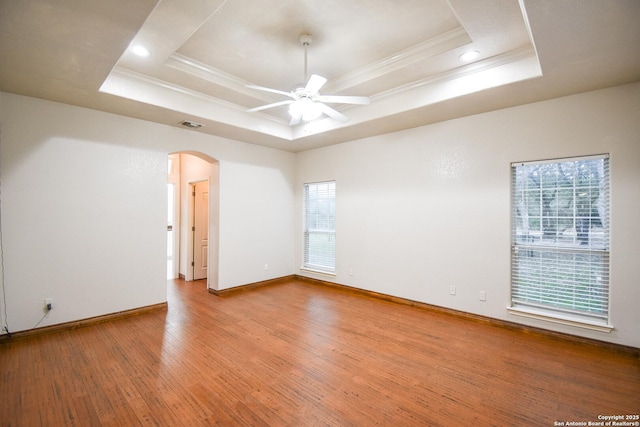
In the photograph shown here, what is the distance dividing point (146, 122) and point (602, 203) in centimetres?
574

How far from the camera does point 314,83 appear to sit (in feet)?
8.91

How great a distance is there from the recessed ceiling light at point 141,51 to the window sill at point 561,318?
196 inches

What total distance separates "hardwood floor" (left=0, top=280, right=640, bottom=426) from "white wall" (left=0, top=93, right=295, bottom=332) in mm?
450

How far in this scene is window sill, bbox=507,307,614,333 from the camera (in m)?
2.95

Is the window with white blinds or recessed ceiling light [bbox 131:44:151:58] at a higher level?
recessed ceiling light [bbox 131:44:151:58]

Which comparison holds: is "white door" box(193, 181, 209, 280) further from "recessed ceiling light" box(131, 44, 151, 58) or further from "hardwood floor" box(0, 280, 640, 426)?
"recessed ceiling light" box(131, 44, 151, 58)

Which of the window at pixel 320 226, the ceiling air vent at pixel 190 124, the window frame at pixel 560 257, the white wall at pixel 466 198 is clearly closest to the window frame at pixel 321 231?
the window at pixel 320 226

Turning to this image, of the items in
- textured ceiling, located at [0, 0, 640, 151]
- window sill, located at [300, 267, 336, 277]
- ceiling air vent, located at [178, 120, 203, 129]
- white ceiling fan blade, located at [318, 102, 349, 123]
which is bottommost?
window sill, located at [300, 267, 336, 277]

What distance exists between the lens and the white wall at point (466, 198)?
2883mm

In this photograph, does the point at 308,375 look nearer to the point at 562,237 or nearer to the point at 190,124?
the point at 562,237

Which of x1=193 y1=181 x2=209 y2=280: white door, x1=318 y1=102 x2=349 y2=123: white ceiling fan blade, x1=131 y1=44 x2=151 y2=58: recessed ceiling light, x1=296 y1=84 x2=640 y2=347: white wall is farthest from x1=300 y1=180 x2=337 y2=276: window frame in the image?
x1=131 y1=44 x2=151 y2=58: recessed ceiling light

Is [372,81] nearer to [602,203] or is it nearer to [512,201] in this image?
[512,201]

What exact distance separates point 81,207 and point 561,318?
583 cm

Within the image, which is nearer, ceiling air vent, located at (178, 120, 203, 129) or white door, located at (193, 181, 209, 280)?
ceiling air vent, located at (178, 120, 203, 129)
